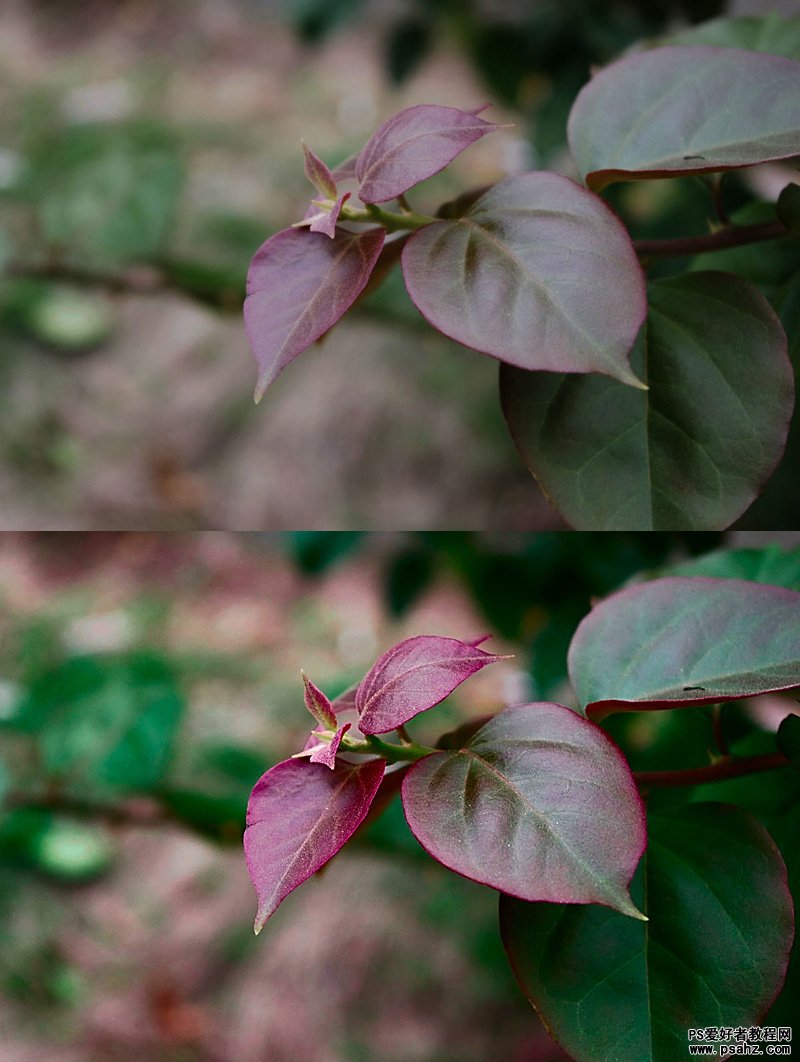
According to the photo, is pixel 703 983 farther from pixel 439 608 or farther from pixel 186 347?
pixel 186 347

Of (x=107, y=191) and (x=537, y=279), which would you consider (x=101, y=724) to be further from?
(x=107, y=191)

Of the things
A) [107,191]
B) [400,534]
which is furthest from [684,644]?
[107,191]

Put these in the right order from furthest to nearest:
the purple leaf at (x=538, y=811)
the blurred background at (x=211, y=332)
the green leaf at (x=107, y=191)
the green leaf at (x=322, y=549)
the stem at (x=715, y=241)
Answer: the blurred background at (x=211, y=332), the green leaf at (x=107, y=191), the green leaf at (x=322, y=549), the stem at (x=715, y=241), the purple leaf at (x=538, y=811)

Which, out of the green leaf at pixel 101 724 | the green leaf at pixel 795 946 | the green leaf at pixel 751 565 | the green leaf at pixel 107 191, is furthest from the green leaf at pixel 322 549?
the green leaf at pixel 795 946

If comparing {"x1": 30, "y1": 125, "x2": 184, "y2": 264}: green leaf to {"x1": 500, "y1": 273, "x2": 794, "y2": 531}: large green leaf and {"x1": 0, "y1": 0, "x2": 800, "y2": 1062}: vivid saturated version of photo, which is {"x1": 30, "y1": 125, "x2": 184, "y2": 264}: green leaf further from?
{"x1": 500, "y1": 273, "x2": 794, "y2": 531}: large green leaf

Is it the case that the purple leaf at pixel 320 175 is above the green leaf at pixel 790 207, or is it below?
above

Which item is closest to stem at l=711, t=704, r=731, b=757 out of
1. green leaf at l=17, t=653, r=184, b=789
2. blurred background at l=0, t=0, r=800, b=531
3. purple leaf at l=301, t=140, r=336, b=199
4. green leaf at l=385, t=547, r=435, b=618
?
purple leaf at l=301, t=140, r=336, b=199

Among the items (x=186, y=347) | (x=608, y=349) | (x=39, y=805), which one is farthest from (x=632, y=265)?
(x=186, y=347)

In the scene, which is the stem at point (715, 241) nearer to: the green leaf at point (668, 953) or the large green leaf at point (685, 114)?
the large green leaf at point (685, 114)

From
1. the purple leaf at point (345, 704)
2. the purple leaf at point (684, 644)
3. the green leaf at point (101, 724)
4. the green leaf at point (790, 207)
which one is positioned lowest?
the green leaf at point (101, 724)
